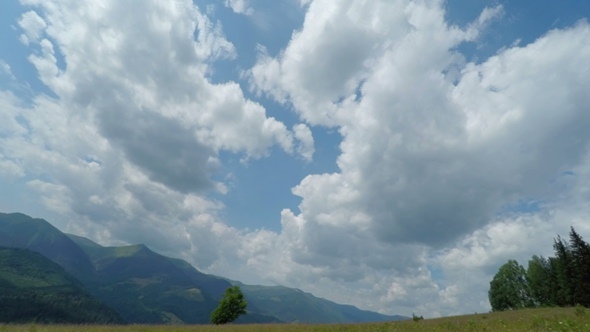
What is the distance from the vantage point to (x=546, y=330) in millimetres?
12672

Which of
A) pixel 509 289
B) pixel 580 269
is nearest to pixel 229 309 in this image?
pixel 580 269

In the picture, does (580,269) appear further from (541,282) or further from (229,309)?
(229,309)

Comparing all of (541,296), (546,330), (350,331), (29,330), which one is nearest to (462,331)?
(546,330)

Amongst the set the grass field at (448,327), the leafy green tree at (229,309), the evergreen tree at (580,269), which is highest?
the evergreen tree at (580,269)

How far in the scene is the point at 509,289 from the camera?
9081 centimetres

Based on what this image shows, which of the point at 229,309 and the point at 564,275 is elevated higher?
the point at 564,275

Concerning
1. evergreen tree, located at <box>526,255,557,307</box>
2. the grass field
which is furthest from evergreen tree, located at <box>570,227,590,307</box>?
the grass field

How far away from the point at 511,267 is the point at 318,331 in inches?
3888

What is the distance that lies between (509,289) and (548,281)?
33.6 ft

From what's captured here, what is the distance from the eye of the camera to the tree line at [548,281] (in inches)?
2680

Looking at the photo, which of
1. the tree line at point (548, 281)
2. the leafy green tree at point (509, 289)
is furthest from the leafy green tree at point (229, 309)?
the leafy green tree at point (509, 289)

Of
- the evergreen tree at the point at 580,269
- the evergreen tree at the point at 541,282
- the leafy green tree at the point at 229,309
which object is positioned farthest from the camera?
the evergreen tree at the point at 541,282

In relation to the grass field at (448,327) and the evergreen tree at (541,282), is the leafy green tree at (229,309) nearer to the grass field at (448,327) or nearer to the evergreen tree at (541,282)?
the grass field at (448,327)

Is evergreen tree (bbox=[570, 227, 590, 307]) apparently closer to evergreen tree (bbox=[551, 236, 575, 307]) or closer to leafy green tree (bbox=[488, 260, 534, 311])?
evergreen tree (bbox=[551, 236, 575, 307])
